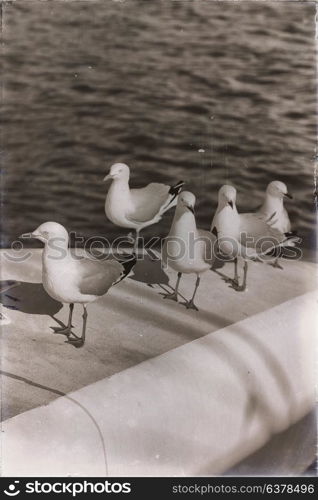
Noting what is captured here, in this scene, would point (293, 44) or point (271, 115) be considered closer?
point (293, 44)

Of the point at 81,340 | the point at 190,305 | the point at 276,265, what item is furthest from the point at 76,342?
the point at 276,265

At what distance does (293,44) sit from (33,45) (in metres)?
1.39

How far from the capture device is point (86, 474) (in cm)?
214

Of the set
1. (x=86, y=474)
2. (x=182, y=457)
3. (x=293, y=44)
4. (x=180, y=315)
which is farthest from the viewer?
(x=293, y=44)

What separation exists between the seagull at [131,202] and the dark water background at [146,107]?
1.92 ft

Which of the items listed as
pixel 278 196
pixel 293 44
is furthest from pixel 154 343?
pixel 293 44

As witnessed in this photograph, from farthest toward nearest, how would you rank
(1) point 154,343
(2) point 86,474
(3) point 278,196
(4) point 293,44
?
1. (4) point 293,44
2. (3) point 278,196
3. (1) point 154,343
4. (2) point 86,474

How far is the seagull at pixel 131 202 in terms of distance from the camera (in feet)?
9.62

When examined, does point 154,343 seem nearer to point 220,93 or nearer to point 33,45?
point 220,93

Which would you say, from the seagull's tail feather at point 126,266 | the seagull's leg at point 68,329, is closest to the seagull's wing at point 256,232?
the seagull's tail feather at point 126,266

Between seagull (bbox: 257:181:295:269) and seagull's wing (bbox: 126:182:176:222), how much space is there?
415mm

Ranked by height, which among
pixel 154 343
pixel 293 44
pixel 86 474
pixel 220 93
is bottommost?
pixel 86 474

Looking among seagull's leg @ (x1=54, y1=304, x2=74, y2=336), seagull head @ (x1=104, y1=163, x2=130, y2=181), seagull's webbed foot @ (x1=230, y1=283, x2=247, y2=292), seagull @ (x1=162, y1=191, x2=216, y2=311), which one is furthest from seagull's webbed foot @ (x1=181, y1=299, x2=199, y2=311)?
seagull head @ (x1=104, y1=163, x2=130, y2=181)

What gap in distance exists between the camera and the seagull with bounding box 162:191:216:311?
2703 mm
